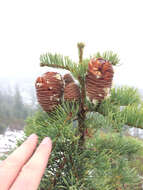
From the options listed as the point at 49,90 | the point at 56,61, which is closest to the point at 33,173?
the point at 49,90

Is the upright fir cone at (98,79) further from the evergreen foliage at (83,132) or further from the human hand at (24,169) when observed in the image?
the human hand at (24,169)

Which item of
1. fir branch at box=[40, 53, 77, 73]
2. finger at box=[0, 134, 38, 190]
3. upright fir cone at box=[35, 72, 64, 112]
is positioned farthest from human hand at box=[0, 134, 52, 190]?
fir branch at box=[40, 53, 77, 73]

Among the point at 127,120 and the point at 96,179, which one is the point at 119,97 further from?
the point at 96,179

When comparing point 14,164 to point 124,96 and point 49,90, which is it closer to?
point 49,90

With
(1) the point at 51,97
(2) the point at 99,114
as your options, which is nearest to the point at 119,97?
(2) the point at 99,114

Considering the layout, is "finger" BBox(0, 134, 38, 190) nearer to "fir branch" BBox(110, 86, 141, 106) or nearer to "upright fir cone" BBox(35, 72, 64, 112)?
"upright fir cone" BBox(35, 72, 64, 112)

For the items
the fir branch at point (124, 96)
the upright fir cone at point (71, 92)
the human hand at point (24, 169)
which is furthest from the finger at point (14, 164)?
the fir branch at point (124, 96)

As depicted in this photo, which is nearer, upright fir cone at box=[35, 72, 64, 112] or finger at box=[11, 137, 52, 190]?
finger at box=[11, 137, 52, 190]
